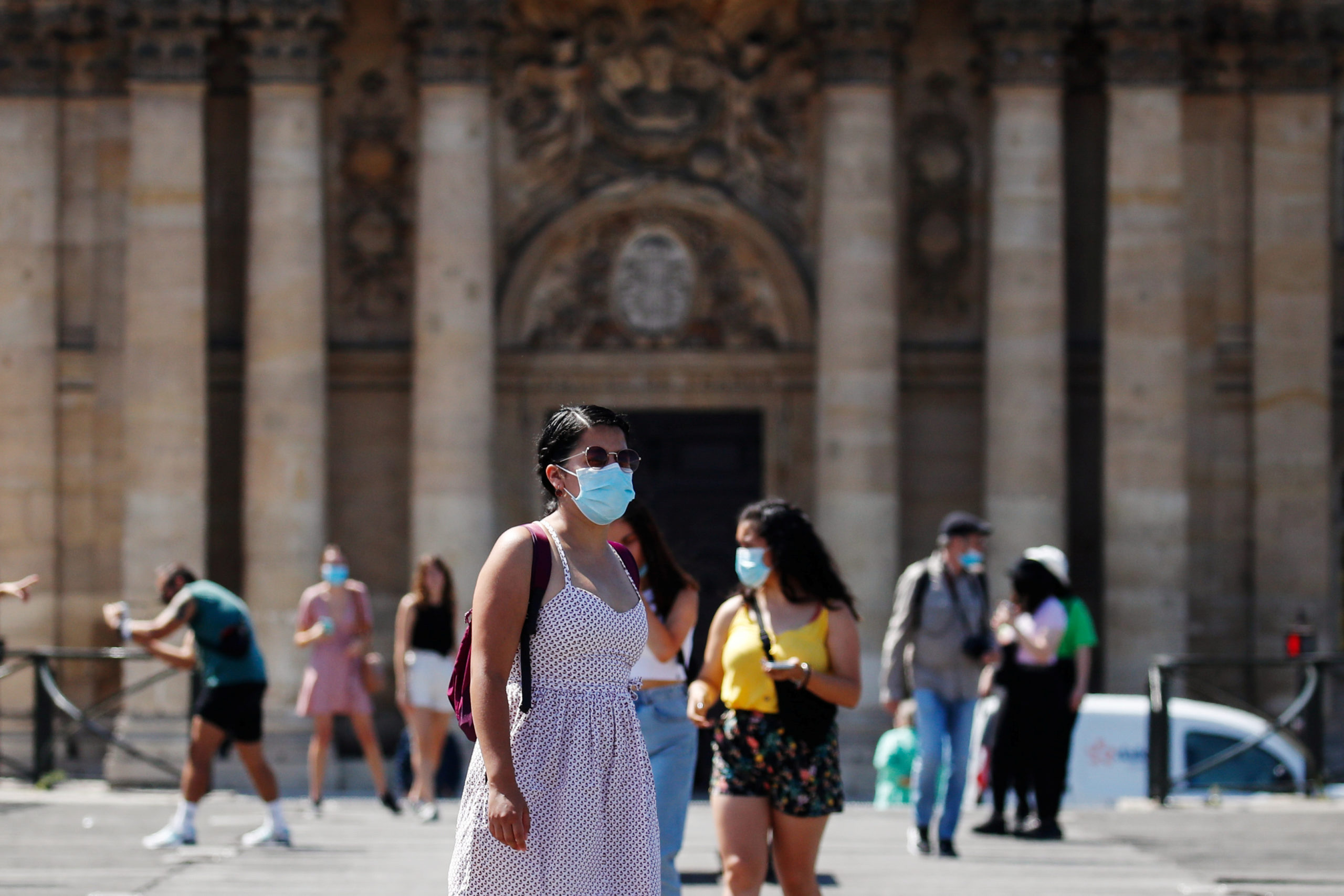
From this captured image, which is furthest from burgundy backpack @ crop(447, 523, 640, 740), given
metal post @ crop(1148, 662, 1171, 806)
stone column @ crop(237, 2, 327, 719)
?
stone column @ crop(237, 2, 327, 719)

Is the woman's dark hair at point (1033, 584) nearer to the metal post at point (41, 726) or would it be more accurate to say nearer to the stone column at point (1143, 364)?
the stone column at point (1143, 364)

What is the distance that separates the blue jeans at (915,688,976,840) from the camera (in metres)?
12.0

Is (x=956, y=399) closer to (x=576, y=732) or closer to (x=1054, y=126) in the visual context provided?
(x=1054, y=126)

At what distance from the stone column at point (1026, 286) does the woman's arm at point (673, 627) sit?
12283 mm

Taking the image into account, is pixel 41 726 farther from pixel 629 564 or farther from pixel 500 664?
pixel 500 664

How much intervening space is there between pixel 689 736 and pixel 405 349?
524 inches

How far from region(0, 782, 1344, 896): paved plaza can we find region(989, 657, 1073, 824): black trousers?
40cm

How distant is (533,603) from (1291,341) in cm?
1684

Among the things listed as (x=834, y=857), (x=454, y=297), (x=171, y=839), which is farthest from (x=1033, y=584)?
(x=454, y=297)

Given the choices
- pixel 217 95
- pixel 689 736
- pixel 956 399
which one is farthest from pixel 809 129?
pixel 689 736

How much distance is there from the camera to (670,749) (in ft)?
29.7

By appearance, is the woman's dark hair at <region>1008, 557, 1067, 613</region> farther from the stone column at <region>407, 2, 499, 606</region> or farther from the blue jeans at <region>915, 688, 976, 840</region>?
the stone column at <region>407, 2, 499, 606</region>

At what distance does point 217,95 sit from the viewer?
21906mm

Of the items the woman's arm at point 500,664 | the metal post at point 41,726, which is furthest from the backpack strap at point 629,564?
the metal post at point 41,726
